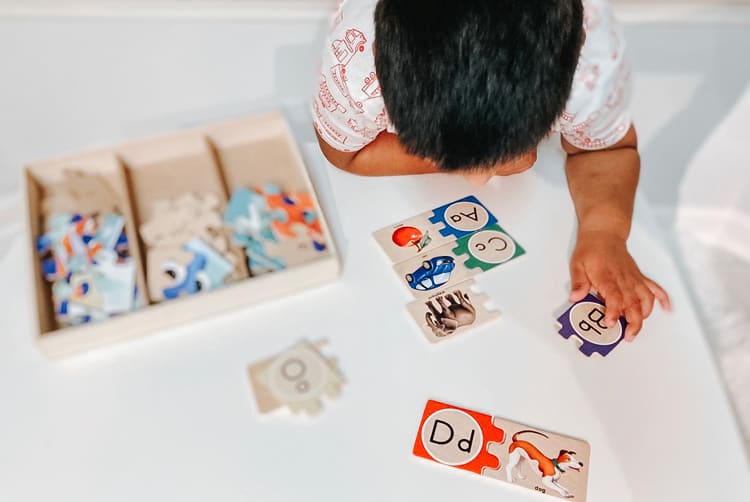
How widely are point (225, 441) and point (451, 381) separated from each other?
0.73ft

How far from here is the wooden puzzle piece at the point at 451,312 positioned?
2.16 feet

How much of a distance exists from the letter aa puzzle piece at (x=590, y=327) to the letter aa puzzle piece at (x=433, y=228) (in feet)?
0.48

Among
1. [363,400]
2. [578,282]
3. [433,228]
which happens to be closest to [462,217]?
[433,228]

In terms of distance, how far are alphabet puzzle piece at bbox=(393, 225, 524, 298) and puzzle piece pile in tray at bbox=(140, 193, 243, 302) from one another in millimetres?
195

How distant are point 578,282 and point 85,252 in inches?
21.8

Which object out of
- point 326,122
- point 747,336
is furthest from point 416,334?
point 747,336

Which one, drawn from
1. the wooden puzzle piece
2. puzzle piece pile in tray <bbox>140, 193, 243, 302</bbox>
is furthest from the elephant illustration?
puzzle piece pile in tray <bbox>140, 193, 243, 302</bbox>

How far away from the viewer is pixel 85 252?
0.73m

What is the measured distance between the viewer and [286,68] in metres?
1.09

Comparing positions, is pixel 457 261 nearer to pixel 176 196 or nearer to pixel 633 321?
pixel 633 321

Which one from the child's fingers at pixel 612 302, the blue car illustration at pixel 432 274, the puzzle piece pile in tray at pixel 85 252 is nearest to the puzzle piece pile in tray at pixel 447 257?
the blue car illustration at pixel 432 274

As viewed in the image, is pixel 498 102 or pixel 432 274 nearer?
pixel 498 102

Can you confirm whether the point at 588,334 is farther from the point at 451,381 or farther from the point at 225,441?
the point at 225,441

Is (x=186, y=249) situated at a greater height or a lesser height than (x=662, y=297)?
greater
